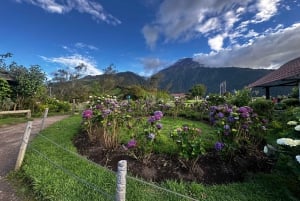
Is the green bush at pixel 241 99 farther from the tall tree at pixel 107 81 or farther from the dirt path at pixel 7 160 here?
the tall tree at pixel 107 81

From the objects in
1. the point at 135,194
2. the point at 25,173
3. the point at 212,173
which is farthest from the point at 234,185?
the point at 25,173

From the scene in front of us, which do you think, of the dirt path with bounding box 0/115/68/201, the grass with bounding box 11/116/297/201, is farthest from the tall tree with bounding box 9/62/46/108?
the grass with bounding box 11/116/297/201

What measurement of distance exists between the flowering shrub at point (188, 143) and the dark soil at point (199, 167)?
21 cm

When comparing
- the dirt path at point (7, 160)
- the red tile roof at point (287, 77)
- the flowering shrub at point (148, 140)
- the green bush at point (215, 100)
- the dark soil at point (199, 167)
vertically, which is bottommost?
the dirt path at point (7, 160)

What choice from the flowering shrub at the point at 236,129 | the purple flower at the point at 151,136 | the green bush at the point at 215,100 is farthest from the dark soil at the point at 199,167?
the green bush at the point at 215,100

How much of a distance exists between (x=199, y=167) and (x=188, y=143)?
1.53ft

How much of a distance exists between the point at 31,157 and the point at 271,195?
449 cm

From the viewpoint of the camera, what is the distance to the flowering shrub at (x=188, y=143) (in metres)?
3.21

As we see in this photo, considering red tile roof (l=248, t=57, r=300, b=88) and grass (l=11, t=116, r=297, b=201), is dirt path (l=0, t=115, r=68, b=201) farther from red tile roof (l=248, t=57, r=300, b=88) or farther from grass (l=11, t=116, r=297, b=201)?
red tile roof (l=248, t=57, r=300, b=88)

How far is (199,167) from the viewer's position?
10.9 feet

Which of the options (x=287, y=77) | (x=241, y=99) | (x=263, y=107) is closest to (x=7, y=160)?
(x=263, y=107)

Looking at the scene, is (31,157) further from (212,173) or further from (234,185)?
(234,185)

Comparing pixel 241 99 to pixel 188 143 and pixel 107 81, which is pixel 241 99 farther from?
pixel 107 81

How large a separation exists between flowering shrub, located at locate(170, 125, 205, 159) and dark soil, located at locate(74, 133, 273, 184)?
0.21 metres
